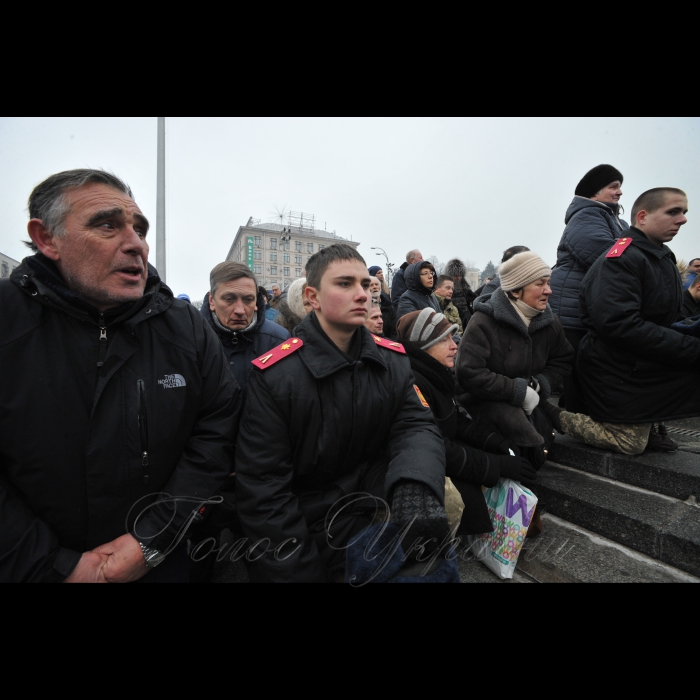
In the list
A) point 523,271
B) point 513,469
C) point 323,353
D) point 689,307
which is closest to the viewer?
point 323,353

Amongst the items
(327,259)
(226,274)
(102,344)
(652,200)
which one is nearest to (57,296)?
(102,344)

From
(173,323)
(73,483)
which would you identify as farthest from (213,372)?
(73,483)

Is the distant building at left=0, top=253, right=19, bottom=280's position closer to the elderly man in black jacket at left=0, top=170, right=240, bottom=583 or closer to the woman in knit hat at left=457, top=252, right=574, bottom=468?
the elderly man in black jacket at left=0, top=170, right=240, bottom=583

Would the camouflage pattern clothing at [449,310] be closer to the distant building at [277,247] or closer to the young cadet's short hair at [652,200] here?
the young cadet's short hair at [652,200]

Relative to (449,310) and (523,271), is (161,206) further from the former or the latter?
(523,271)

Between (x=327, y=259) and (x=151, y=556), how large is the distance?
1.74m

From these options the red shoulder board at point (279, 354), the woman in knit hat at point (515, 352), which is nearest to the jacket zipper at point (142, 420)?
the red shoulder board at point (279, 354)

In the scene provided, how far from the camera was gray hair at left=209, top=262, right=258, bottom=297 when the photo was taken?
309 centimetres

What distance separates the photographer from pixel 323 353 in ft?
6.65

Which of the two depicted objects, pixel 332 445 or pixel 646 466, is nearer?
pixel 332 445

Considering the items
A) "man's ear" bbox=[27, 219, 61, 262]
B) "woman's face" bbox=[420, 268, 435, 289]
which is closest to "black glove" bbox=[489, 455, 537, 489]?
"man's ear" bbox=[27, 219, 61, 262]

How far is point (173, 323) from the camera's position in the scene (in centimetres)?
191

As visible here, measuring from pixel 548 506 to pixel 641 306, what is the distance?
1703mm

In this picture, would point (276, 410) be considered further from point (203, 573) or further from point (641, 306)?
point (641, 306)
